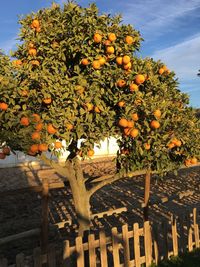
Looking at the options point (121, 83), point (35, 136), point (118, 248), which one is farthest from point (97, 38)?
point (118, 248)

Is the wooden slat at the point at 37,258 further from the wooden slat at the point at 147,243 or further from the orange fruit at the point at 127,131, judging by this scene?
the wooden slat at the point at 147,243

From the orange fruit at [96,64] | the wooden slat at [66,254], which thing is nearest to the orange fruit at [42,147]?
the orange fruit at [96,64]

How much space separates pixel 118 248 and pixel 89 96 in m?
3.14

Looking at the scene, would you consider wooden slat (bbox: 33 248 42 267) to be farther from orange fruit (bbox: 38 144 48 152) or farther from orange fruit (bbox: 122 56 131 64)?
orange fruit (bbox: 122 56 131 64)

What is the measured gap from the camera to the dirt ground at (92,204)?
878cm

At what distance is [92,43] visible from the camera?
501 centimetres

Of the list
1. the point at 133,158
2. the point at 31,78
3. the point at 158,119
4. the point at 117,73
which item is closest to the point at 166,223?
the point at 133,158

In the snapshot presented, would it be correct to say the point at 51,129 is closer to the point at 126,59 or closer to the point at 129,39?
the point at 126,59

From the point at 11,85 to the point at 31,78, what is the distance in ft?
0.90

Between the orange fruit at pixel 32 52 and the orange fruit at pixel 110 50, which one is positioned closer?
the orange fruit at pixel 110 50

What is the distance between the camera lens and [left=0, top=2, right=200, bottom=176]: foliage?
449 cm

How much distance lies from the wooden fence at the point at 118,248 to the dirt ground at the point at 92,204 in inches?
48.2

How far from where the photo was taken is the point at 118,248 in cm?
639

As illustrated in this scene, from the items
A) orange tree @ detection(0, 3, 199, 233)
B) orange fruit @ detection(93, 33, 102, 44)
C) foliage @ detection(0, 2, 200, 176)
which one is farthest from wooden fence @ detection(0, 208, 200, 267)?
orange fruit @ detection(93, 33, 102, 44)
